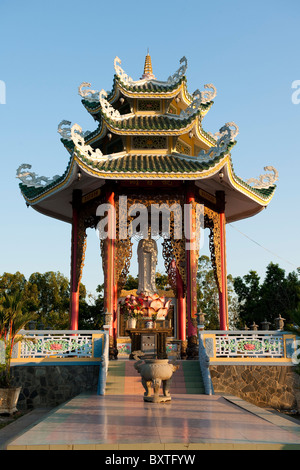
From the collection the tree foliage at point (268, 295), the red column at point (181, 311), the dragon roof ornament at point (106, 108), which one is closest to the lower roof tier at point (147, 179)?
the dragon roof ornament at point (106, 108)

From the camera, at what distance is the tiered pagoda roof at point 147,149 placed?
15031mm

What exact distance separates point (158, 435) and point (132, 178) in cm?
968

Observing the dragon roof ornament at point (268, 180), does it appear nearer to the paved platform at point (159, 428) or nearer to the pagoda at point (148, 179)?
the pagoda at point (148, 179)

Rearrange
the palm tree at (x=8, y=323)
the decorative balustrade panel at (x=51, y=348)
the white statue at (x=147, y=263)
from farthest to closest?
the white statue at (x=147, y=263) → the decorative balustrade panel at (x=51, y=348) → the palm tree at (x=8, y=323)

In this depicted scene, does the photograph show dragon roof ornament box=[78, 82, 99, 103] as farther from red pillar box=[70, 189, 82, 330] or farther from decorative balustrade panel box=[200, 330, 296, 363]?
decorative balustrade panel box=[200, 330, 296, 363]

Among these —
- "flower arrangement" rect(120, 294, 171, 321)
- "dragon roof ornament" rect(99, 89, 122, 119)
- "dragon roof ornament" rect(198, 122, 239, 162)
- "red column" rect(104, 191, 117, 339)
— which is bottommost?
"flower arrangement" rect(120, 294, 171, 321)

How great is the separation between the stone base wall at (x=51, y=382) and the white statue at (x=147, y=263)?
549cm

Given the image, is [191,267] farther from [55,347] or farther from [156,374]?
[156,374]

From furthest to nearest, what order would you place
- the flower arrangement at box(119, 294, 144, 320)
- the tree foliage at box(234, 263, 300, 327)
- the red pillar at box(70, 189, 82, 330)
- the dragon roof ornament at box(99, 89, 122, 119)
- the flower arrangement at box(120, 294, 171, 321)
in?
the tree foliage at box(234, 263, 300, 327)
the red pillar at box(70, 189, 82, 330)
the dragon roof ornament at box(99, 89, 122, 119)
the flower arrangement at box(120, 294, 171, 321)
the flower arrangement at box(119, 294, 144, 320)

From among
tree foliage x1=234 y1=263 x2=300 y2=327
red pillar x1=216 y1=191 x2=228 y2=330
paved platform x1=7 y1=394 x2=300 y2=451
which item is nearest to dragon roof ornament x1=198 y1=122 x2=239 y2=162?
red pillar x1=216 y1=191 x2=228 y2=330

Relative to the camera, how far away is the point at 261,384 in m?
12.5

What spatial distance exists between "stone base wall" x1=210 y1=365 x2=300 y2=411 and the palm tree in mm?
5062

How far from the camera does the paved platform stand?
5.70 metres

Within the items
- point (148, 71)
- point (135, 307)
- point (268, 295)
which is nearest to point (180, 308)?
point (135, 307)
